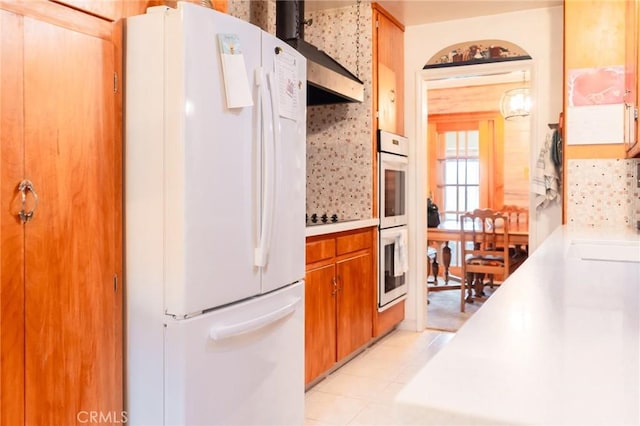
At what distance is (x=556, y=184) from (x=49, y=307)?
130 inches

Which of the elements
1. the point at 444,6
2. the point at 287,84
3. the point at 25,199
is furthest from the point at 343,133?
the point at 25,199

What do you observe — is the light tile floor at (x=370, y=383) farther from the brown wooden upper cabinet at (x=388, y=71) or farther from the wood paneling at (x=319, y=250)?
the brown wooden upper cabinet at (x=388, y=71)

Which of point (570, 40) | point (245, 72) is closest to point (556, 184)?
point (570, 40)

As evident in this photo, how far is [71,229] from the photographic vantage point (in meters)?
1.66

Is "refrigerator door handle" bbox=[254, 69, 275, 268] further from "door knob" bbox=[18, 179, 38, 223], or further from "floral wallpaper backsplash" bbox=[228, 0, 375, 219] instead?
"floral wallpaper backsplash" bbox=[228, 0, 375, 219]

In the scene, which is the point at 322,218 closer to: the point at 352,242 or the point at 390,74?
the point at 352,242

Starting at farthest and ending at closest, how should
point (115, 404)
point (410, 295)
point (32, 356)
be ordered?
1. point (410, 295)
2. point (115, 404)
3. point (32, 356)

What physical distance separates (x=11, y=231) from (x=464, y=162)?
6190mm

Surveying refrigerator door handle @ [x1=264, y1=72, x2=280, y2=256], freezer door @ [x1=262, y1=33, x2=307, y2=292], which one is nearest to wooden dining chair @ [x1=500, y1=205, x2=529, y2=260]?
freezer door @ [x1=262, y1=33, x2=307, y2=292]

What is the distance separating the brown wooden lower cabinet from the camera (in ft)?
9.37

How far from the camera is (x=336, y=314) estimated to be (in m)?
3.15

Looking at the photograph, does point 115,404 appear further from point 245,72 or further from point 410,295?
point 410,295

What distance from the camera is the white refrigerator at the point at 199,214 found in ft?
5.64

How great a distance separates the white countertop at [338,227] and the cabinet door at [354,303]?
21 cm
